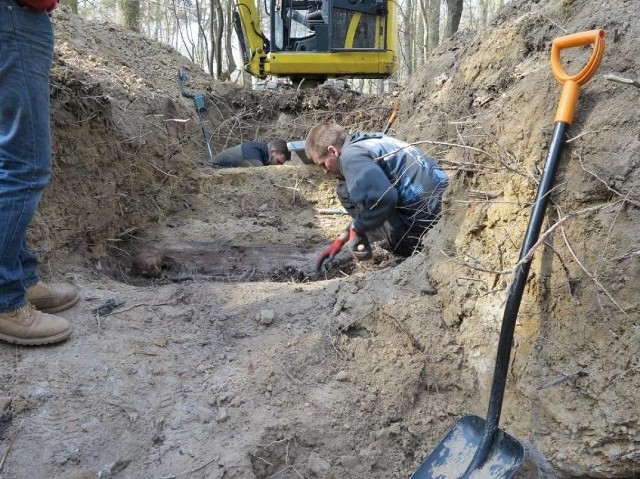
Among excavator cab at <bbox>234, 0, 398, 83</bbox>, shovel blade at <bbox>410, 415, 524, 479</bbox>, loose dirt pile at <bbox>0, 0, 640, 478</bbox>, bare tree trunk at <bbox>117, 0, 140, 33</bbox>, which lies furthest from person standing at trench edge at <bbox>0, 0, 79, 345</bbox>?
bare tree trunk at <bbox>117, 0, 140, 33</bbox>

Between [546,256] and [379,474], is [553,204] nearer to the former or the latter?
[546,256]

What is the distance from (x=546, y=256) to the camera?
1.88 meters

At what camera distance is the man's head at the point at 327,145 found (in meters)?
3.84

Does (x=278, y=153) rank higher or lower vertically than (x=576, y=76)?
lower

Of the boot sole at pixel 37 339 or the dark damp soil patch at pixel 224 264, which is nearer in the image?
the boot sole at pixel 37 339

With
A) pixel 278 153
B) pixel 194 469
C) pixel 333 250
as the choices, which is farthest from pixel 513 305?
pixel 278 153

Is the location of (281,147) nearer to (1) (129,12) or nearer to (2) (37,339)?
(2) (37,339)

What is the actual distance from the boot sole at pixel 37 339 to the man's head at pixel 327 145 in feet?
7.22

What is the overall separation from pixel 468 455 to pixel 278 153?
18.2 ft

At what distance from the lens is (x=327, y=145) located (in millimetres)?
3854

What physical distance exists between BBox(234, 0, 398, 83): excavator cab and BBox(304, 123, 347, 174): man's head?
18.2 ft

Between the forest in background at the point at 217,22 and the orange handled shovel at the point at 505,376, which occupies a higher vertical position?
the forest in background at the point at 217,22

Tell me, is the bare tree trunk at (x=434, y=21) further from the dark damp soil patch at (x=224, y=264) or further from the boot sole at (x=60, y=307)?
the boot sole at (x=60, y=307)

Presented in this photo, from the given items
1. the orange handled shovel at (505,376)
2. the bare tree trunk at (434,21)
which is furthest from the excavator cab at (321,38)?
the orange handled shovel at (505,376)
